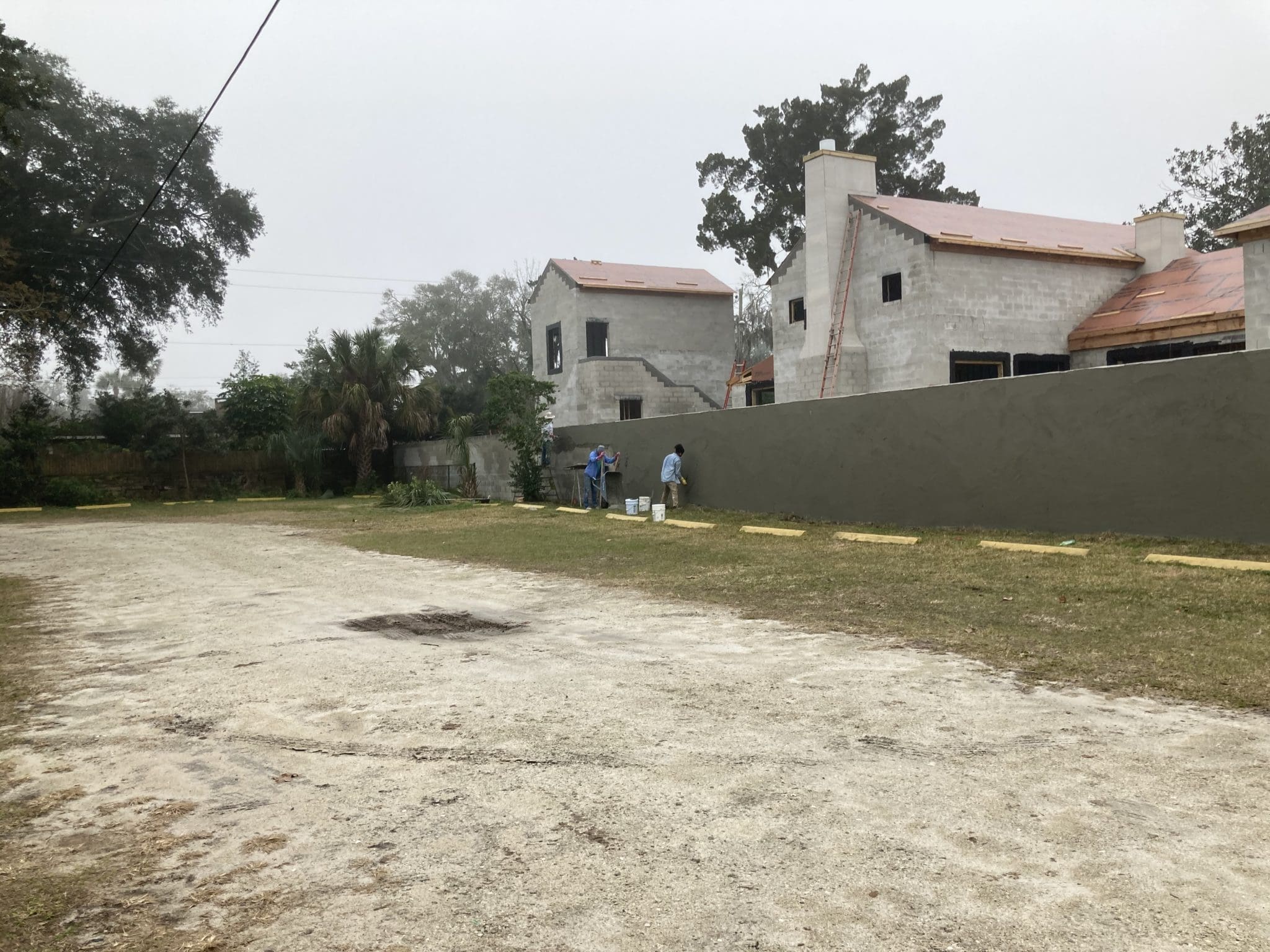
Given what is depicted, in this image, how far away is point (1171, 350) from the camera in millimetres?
21109

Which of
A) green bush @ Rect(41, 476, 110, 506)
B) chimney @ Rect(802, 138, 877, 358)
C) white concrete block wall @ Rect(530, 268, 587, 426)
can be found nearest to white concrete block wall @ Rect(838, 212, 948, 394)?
chimney @ Rect(802, 138, 877, 358)

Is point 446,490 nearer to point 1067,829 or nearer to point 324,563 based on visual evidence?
point 324,563

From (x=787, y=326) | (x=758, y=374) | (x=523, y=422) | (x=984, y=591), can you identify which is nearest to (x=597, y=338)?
(x=758, y=374)

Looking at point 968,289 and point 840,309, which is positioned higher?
point 968,289

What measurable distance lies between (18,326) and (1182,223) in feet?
107

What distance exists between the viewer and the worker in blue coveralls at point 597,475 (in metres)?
23.8

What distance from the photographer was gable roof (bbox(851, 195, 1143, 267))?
23.4m

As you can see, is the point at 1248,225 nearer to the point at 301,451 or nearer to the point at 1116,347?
the point at 1116,347

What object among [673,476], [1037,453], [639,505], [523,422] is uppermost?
[523,422]

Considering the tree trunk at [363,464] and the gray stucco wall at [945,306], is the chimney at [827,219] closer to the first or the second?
the gray stucco wall at [945,306]

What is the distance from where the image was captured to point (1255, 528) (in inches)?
456

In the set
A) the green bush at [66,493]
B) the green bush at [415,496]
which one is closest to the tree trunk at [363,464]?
the green bush at [415,496]

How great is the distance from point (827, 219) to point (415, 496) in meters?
13.5

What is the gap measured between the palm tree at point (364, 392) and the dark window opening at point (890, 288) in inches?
651
